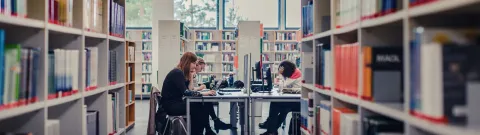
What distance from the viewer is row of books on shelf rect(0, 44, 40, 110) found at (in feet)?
6.62

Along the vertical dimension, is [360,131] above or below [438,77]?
below

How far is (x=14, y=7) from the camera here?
7.27 feet

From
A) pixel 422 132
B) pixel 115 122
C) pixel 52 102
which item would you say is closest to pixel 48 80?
pixel 52 102

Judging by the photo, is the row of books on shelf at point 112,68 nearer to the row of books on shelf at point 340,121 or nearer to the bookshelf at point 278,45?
the row of books on shelf at point 340,121

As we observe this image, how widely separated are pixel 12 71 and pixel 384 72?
1.74 m

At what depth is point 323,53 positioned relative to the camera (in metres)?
3.14

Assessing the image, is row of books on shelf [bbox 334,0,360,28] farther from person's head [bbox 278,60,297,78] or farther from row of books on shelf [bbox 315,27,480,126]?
person's head [bbox 278,60,297,78]

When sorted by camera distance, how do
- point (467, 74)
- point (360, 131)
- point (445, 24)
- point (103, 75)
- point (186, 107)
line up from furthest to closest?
point (186, 107)
point (103, 75)
point (360, 131)
point (445, 24)
point (467, 74)

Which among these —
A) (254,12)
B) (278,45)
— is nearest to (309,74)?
(278,45)

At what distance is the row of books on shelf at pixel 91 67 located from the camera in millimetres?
3344

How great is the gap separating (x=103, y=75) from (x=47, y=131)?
4.34 ft

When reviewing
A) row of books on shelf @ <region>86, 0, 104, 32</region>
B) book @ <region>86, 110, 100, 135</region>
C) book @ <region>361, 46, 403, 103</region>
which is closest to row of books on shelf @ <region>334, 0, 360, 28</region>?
book @ <region>361, 46, 403, 103</region>

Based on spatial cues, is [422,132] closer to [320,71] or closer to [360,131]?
[360,131]

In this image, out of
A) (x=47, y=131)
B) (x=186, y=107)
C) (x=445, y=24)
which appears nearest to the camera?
(x=445, y=24)
